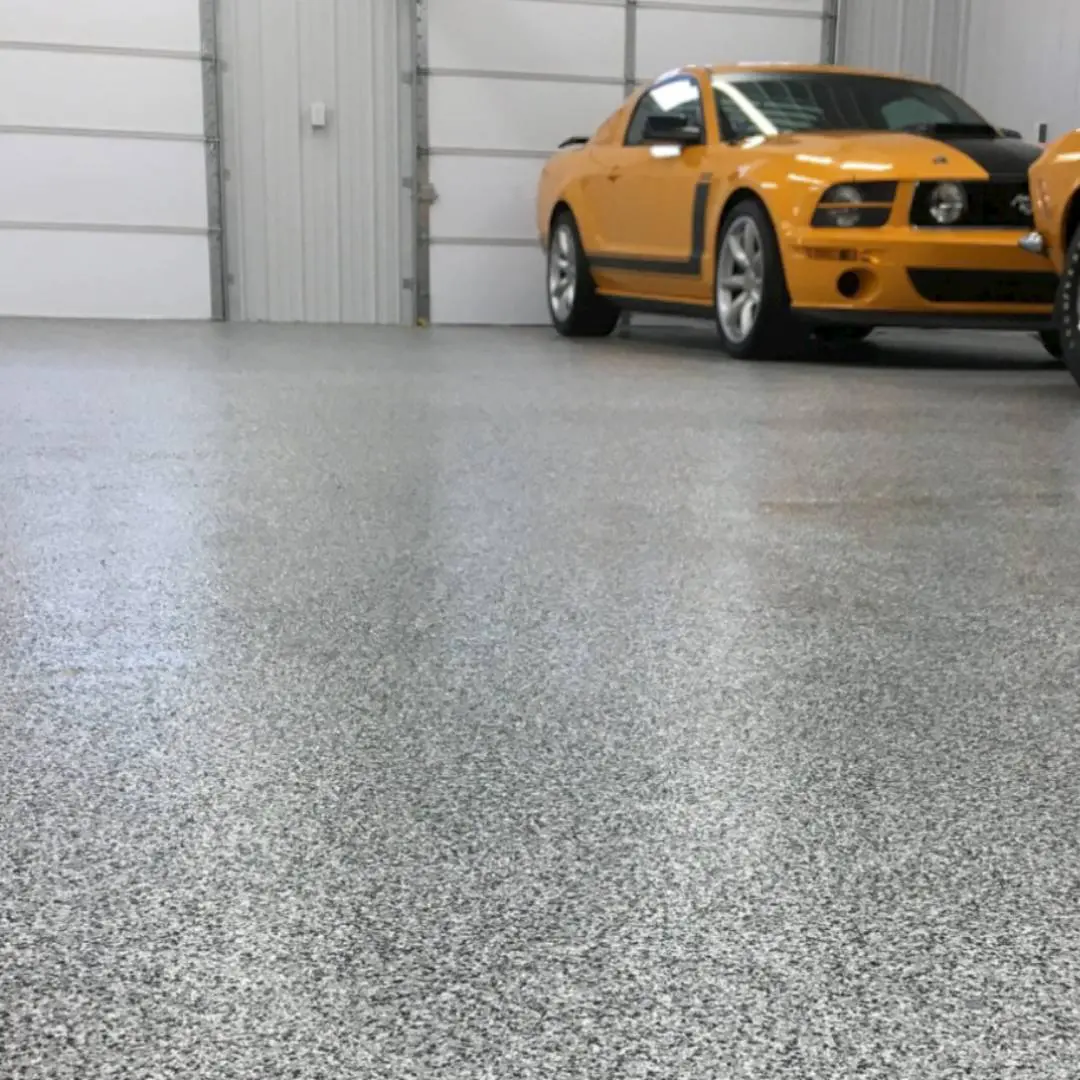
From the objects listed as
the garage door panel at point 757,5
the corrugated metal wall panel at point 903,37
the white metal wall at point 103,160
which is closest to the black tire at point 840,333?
the garage door panel at point 757,5

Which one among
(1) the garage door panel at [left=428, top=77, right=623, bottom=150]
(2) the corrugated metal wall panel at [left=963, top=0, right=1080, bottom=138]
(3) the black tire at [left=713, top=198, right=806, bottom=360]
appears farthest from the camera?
(1) the garage door panel at [left=428, top=77, right=623, bottom=150]

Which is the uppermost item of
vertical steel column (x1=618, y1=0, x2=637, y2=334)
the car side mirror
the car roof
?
vertical steel column (x1=618, y1=0, x2=637, y2=334)

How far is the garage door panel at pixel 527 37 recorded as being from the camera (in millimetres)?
11125

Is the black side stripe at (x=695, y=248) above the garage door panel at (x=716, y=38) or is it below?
below

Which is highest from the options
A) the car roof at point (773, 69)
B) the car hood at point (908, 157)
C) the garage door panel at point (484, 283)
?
the car roof at point (773, 69)

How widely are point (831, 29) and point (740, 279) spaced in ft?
20.4

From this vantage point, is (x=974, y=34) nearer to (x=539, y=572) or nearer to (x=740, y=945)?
(x=539, y=572)

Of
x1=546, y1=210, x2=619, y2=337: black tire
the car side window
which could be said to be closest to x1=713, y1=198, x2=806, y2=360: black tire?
the car side window

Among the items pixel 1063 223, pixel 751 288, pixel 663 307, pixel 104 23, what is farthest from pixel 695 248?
pixel 104 23

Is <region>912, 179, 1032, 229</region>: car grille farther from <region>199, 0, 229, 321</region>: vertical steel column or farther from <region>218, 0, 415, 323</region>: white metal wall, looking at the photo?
<region>199, 0, 229, 321</region>: vertical steel column

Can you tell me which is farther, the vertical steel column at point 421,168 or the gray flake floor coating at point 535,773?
the vertical steel column at point 421,168

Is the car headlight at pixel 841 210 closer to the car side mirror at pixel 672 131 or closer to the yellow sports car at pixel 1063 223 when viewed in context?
the yellow sports car at pixel 1063 223

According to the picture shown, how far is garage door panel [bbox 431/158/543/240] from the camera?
11.3 m

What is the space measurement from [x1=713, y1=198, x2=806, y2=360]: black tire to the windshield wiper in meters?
0.87
